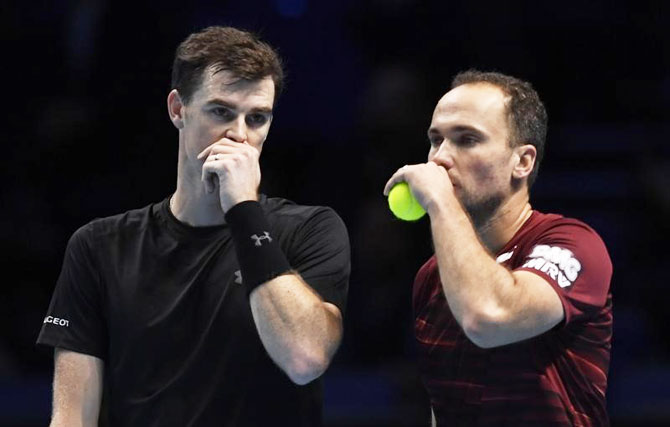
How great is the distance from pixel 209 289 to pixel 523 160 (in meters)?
1.37

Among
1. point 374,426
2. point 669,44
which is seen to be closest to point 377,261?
point 374,426

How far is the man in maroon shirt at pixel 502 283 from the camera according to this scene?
445 centimetres

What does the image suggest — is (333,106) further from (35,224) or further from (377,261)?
(35,224)

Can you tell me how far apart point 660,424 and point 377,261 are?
7.43 feet

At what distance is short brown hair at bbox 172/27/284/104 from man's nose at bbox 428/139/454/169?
709mm

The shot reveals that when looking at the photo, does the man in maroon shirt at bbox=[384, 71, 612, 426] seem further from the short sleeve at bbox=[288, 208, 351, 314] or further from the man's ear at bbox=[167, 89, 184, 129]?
the man's ear at bbox=[167, 89, 184, 129]

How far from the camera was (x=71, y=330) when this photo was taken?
4902mm

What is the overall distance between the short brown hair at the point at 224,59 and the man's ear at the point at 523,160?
100 centimetres

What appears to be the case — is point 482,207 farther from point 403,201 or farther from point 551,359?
point 551,359

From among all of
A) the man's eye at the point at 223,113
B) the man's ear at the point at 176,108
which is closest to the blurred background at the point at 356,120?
the man's ear at the point at 176,108

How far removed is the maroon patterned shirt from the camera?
4.55 meters

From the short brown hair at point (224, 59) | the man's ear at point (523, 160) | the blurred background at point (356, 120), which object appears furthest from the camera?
the blurred background at point (356, 120)

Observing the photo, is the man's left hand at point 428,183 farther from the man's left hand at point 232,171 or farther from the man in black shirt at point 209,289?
the man's left hand at point 232,171

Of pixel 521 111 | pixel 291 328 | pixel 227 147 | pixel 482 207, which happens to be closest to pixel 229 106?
pixel 227 147
